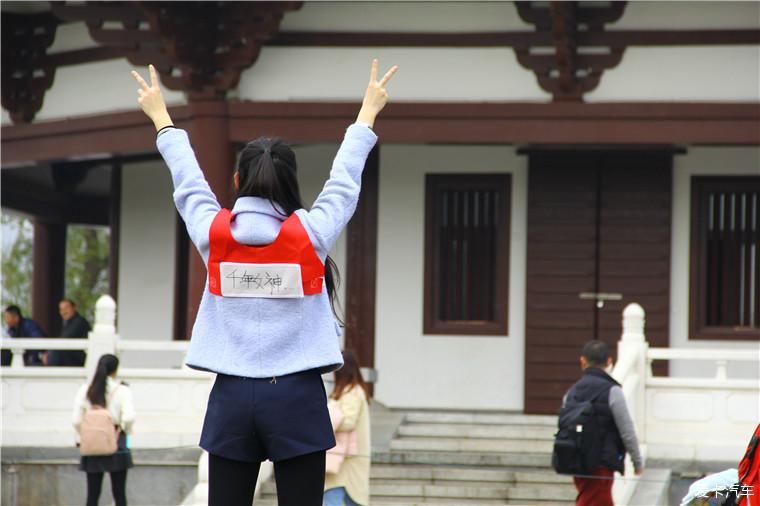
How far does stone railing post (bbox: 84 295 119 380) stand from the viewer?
12961mm

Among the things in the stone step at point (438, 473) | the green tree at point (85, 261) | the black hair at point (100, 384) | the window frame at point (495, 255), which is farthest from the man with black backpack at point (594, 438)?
the green tree at point (85, 261)

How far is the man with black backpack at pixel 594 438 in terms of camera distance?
9125 mm

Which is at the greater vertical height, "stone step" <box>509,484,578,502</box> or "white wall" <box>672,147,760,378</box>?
"white wall" <box>672,147,760,378</box>

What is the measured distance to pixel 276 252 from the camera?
171 inches

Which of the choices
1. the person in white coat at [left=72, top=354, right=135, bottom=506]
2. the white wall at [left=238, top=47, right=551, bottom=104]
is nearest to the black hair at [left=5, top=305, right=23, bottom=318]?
the white wall at [left=238, top=47, right=551, bottom=104]

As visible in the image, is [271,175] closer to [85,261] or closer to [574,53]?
[574,53]

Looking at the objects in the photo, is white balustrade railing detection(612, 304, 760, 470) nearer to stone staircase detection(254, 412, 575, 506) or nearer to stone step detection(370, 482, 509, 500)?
stone staircase detection(254, 412, 575, 506)

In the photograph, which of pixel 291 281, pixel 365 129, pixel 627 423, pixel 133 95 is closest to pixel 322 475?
pixel 291 281

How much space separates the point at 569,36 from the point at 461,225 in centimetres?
251

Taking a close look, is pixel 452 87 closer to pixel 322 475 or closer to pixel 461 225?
pixel 461 225

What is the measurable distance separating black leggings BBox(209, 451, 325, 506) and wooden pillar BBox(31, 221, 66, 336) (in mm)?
16121

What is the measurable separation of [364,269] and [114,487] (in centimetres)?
533

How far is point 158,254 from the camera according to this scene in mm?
16578

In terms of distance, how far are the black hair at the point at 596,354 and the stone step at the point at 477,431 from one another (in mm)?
4244
